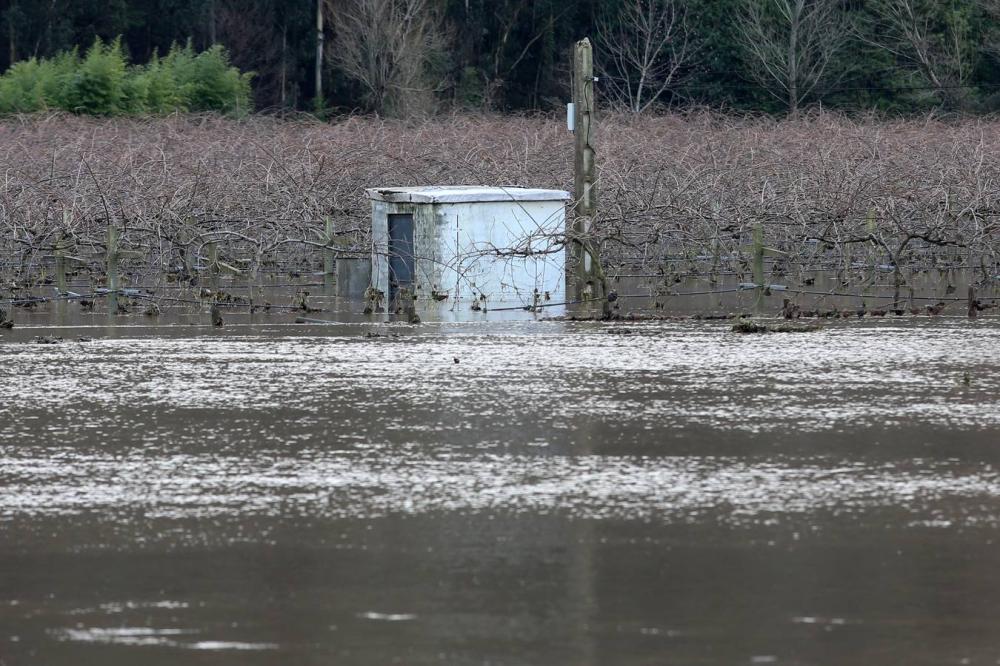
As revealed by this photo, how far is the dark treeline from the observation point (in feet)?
192

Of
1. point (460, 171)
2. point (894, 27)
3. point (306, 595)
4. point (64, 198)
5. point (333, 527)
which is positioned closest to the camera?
point (306, 595)

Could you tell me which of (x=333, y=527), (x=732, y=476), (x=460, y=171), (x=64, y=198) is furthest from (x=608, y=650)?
(x=460, y=171)

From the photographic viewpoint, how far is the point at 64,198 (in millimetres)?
26859

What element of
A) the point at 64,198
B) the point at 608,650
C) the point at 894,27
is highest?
the point at 894,27

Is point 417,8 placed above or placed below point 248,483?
above

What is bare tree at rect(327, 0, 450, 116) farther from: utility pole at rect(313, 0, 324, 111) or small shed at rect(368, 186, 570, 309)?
small shed at rect(368, 186, 570, 309)

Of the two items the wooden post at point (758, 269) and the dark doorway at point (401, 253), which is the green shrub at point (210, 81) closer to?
the dark doorway at point (401, 253)

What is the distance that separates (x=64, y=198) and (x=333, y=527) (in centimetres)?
1961

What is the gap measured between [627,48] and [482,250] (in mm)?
39767

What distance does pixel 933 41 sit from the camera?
60.0m

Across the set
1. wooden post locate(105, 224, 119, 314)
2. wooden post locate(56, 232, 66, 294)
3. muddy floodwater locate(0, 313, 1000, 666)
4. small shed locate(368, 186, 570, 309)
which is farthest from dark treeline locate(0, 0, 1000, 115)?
muddy floodwater locate(0, 313, 1000, 666)

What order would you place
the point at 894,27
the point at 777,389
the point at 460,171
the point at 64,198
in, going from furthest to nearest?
1. the point at 894,27
2. the point at 460,171
3. the point at 64,198
4. the point at 777,389

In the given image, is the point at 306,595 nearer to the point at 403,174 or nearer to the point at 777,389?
the point at 777,389

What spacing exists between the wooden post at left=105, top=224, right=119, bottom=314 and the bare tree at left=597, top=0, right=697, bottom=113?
1528 inches
